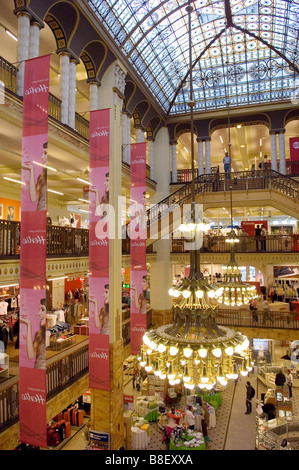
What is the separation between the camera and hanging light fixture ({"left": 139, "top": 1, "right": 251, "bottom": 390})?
14.9ft

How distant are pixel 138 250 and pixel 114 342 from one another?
3626 millimetres

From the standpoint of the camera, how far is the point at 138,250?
42.0 ft

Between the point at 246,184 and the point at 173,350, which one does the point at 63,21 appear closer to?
the point at 246,184

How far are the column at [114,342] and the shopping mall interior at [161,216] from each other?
5 cm

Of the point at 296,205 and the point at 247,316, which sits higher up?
the point at 296,205

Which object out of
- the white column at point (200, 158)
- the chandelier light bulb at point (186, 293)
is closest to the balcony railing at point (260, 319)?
the white column at point (200, 158)

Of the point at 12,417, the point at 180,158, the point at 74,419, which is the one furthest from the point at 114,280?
the point at 180,158

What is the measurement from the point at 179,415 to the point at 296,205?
9926 mm

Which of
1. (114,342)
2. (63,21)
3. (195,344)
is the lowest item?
(114,342)

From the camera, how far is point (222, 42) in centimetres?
1717

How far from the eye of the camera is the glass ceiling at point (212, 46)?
13.8m

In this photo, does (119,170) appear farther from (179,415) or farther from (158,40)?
(179,415)

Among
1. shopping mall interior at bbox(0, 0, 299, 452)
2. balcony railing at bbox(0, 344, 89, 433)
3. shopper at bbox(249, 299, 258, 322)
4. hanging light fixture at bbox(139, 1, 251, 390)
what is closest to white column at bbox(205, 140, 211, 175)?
shopping mall interior at bbox(0, 0, 299, 452)

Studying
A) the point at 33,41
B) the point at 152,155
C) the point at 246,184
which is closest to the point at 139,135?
the point at 152,155
